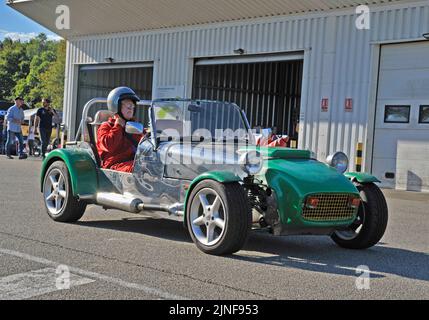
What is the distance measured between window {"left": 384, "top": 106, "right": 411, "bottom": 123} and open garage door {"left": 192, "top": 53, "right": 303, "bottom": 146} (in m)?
7.04

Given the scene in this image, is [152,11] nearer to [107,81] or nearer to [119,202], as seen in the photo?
[107,81]

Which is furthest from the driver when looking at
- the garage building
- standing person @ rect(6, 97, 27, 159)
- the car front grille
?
standing person @ rect(6, 97, 27, 159)

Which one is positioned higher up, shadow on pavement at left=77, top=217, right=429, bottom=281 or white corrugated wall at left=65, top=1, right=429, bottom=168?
white corrugated wall at left=65, top=1, right=429, bottom=168

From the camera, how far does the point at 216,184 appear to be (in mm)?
5102

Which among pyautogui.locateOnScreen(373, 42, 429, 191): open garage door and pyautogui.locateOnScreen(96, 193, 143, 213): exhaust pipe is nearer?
pyautogui.locateOnScreen(96, 193, 143, 213): exhaust pipe

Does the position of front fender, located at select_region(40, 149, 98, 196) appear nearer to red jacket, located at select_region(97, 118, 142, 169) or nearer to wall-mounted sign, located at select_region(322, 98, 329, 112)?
red jacket, located at select_region(97, 118, 142, 169)

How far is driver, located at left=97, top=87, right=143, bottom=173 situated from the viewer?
667 cm

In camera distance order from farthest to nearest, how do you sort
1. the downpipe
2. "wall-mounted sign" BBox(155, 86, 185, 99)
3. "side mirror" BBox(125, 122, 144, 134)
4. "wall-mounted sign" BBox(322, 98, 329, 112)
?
"wall-mounted sign" BBox(155, 86, 185, 99) → "wall-mounted sign" BBox(322, 98, 329, 112) → "side mirror" BBox(125, 122, 144, 134) → the downpipe

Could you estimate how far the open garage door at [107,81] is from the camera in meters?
23.4

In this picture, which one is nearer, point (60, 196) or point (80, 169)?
point (80, 169)

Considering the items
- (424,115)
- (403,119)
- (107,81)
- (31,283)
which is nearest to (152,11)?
(107,81)

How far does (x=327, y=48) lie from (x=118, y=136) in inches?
373

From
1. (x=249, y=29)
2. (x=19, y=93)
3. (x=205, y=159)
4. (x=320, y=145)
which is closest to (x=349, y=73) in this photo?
(x=320, y=145)
